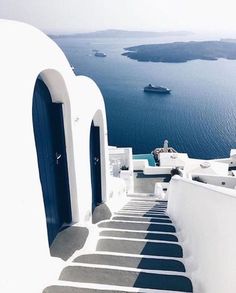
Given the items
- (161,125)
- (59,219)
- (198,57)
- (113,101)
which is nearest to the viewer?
(59,219)

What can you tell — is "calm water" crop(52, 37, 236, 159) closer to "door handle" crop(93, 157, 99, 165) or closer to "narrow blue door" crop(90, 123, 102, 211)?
"narrow blue door" crop(90, 123, 102, 211)

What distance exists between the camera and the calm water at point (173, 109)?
57844 millimetres

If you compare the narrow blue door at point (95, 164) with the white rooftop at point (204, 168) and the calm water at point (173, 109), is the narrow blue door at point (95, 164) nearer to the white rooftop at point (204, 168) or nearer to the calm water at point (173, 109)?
the white rooftop at point (204, 168)

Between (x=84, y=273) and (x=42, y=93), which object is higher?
(x=42, y=93)

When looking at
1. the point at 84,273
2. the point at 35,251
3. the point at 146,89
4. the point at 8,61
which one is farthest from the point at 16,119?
the point at 146,89

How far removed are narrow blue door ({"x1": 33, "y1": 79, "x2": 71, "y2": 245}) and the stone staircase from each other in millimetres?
1019

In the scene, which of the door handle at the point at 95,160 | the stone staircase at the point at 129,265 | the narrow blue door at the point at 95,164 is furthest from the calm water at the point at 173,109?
the stone staircase at the point at 129,265

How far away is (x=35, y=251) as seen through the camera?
15.0 feet

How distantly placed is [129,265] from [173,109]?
7377cm

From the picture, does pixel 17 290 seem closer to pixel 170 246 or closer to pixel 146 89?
pixel 170 246

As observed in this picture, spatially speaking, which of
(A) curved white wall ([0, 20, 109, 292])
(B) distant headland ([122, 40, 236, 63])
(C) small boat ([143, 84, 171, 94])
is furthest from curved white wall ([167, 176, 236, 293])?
(B) distant headland ([122, 40, 236, 63])

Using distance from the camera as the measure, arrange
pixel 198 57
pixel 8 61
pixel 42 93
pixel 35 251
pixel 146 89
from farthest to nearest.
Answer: pixel 198 57
pixel 146 89
pixel 42 93
pixel 35 251
pixel 8 61

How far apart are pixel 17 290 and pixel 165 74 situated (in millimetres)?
120811

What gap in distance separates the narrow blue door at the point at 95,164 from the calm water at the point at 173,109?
1705 inches
